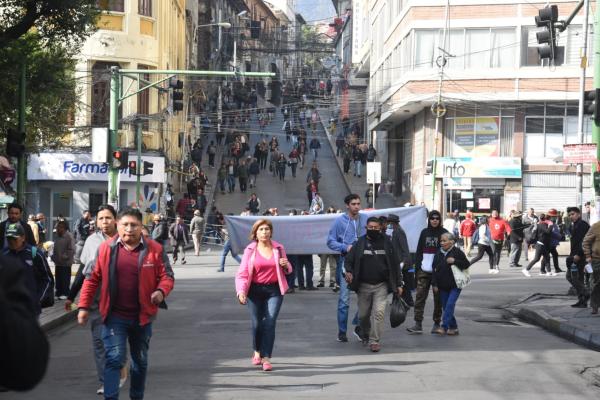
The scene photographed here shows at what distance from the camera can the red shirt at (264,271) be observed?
35.7ft

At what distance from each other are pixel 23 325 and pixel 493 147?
1817 inches

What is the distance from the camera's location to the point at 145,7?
44.1m

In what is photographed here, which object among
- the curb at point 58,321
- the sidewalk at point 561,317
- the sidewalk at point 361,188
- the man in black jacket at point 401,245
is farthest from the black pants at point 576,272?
the sidewalk at point 361,188

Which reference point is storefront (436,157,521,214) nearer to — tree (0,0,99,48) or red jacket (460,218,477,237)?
red jacket (460,218,477,237)

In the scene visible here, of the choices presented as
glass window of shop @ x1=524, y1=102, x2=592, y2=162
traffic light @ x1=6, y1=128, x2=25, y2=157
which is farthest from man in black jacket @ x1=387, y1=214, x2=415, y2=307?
glass window of shop @ x1=524, y1=102, x2=592, y2=162

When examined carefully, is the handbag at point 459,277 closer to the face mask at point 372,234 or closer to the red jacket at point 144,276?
the face mask at point 372,234

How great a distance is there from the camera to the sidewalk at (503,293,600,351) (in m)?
14.0

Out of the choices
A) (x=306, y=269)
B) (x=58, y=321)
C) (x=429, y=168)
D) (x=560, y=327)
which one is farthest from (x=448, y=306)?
(x=429, y=168)

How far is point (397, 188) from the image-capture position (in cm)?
5959

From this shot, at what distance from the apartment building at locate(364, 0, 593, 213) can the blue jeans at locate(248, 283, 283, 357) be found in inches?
1415

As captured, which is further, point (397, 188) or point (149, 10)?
point (397, 188)

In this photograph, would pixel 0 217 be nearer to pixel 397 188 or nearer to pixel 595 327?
pixel 595 327

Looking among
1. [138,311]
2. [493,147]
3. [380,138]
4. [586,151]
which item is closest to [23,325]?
[138,311]

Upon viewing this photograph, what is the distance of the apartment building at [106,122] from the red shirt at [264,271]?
30.7m
